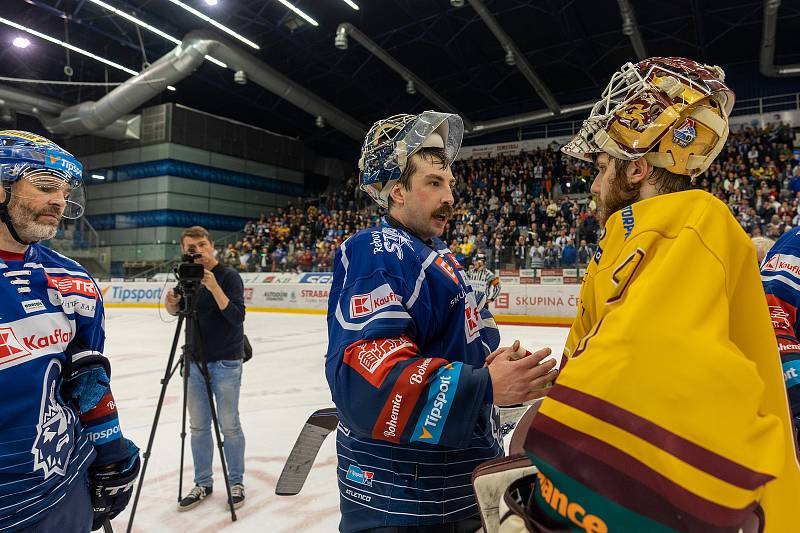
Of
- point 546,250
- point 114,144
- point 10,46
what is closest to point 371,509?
point 546,250

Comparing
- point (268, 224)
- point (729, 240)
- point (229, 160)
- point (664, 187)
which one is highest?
point (229, 160)

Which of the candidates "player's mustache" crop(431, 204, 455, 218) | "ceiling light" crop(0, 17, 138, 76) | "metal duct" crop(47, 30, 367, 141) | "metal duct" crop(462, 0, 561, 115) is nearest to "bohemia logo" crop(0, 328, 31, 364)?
"player's mustache" crop(431, 204, 455, 218)

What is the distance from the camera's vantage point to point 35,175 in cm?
150

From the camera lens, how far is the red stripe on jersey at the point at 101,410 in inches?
59.8

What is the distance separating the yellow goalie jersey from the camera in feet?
1.82

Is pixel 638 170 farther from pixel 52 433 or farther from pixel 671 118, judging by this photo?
pixel 52 433

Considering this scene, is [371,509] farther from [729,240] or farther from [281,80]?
[281,80]

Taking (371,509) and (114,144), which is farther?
(114,144)

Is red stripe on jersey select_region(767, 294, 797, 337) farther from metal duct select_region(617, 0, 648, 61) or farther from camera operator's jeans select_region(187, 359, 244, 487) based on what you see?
metal duct select_region(617, 0, 648, 61)

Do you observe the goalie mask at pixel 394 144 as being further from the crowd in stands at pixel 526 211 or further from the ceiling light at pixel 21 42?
the ceiling light at pixel 21 42

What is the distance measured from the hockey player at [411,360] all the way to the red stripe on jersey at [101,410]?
0.80 meters

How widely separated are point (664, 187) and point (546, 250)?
1038 centimetres

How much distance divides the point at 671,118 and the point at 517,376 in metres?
0.56

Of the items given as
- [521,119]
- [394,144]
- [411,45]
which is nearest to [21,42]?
[411,45]
